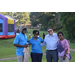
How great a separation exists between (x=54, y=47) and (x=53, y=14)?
126 feet

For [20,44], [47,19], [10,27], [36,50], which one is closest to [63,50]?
[36,50]

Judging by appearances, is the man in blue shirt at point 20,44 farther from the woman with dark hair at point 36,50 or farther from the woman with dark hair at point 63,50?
the woman with dark hair at point 63,50

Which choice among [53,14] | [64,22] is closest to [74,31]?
[64,22]

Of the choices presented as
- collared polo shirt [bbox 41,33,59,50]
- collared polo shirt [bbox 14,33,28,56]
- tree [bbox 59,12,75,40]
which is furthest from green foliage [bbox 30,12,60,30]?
collared polo shirt [bbox 14,33,28,56]

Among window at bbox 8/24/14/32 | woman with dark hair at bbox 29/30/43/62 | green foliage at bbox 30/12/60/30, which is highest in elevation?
green foliage at bbox 30/12/60/30

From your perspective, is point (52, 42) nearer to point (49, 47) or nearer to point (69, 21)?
point (49, 47)

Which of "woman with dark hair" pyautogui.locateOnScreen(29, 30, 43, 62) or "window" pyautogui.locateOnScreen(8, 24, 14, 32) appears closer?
"woman with dark hair" pyautogui.locateOnScreen(29, 30, 43, 62)

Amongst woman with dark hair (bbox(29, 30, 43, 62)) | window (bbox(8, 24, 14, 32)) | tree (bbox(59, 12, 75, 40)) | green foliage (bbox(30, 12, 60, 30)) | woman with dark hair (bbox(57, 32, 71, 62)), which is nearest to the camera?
woman with dark hair (bbox(57, 32, 71, 62))

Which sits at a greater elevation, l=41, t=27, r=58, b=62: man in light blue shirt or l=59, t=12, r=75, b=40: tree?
l=59, t=12, r=75, b=40: tree

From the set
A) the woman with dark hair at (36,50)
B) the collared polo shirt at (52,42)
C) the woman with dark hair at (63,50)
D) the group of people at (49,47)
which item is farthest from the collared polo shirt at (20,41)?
the woman with dark hair at (63,50)

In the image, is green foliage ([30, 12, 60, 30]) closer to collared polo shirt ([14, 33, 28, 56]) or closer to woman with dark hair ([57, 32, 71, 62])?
woman with dark hair ([57, 32, 71, 62])

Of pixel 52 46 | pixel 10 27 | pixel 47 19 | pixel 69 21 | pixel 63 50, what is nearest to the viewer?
pixel 63 50

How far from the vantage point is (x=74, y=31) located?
2091 centimetres

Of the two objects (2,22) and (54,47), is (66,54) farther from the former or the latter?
(2,22)
